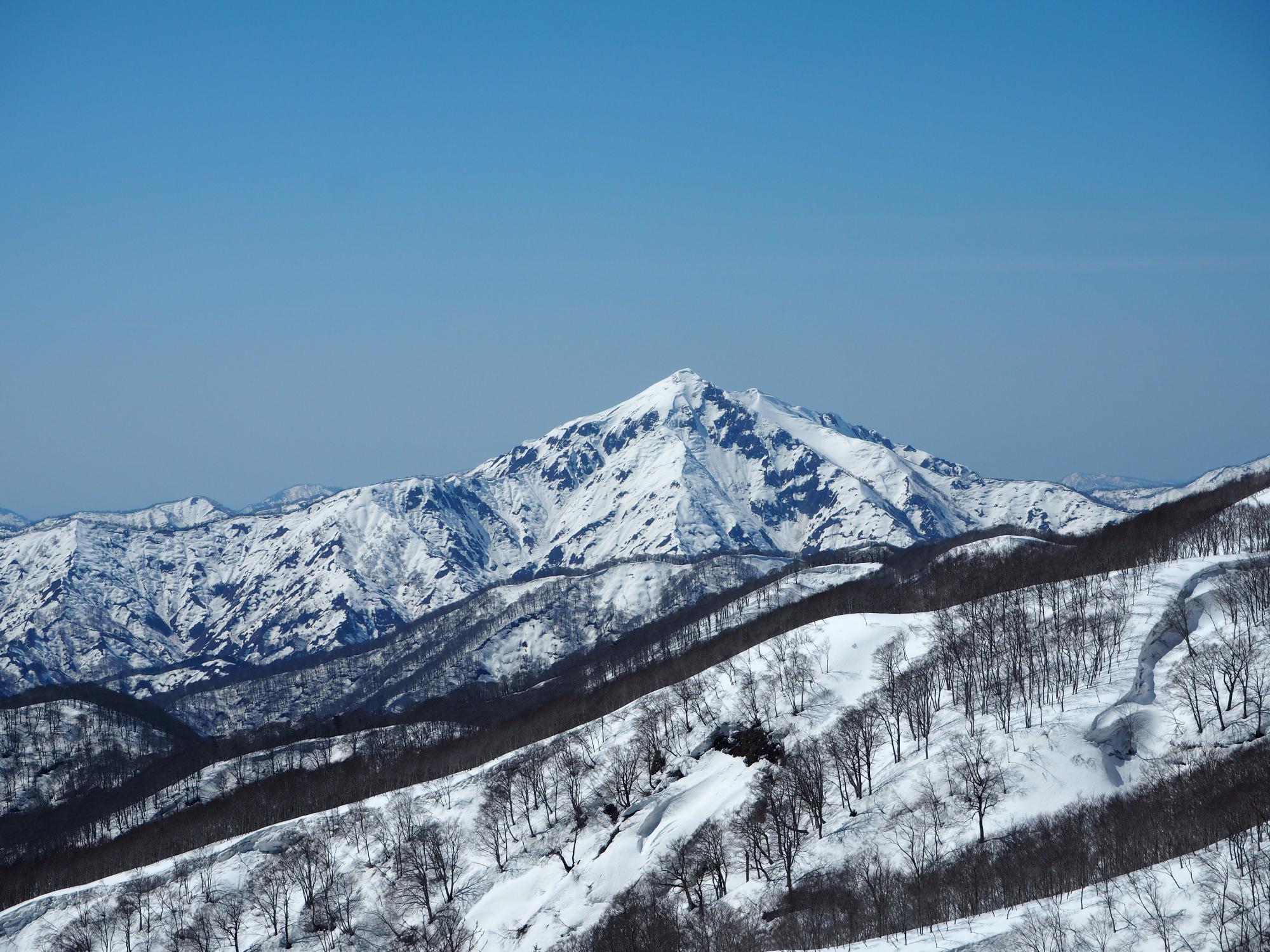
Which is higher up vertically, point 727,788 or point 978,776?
point 727,788

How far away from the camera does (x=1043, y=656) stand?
122688 millimetres

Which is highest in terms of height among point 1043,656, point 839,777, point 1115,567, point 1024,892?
point 1115,567

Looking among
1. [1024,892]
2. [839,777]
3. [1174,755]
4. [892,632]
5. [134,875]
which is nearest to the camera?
[1024,892]

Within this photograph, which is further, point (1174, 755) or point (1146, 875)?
point (1174, 755)

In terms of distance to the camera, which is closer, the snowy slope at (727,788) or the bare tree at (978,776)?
the bare tree at (978,776)

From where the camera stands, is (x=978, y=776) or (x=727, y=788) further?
(x=727, y=788)

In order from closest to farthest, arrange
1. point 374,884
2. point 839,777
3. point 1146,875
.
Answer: point 1146,875 → point 839,777 → point 374,884

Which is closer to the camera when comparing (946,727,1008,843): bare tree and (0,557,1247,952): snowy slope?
(946,727,1008,843): bare tree

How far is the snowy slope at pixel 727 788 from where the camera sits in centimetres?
9981

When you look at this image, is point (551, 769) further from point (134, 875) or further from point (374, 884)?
point (134, 875)

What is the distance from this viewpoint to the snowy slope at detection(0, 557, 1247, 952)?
99812 mm

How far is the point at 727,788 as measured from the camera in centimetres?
11956

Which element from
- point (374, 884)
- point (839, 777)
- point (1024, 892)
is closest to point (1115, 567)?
point (839, 777)

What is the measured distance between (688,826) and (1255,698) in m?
54.7
